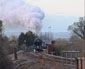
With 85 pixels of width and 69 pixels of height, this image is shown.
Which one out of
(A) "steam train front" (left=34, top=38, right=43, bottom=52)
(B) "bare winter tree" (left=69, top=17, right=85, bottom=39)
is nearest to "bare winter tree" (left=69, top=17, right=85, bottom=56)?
(B) "bare winter tree" (left=69, top=17, right=85, bottom=39)

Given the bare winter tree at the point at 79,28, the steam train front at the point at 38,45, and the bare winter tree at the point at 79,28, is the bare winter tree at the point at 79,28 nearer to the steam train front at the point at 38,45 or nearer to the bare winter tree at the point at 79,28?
the bare winter tree at the point at 79,28

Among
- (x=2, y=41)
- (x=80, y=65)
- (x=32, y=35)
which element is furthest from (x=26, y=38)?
(x=80, y=65)

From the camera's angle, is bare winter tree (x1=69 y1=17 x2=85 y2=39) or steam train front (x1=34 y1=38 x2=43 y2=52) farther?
bare winter tree (x1=69 y1=17 x2=85 y2=39)

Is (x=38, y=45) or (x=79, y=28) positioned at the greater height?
(x=79, y=28)

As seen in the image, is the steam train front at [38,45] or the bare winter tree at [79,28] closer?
the steam train front at [38,45]

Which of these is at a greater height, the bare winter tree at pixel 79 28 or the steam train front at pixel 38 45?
the bare winter tree at pixel 79 28

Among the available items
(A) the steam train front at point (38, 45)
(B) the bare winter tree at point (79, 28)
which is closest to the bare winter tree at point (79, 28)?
(B) the bare winter tree at point (79, 28)

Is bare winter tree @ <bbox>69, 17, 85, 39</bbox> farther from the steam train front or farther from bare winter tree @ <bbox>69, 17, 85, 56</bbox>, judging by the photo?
the steam train front

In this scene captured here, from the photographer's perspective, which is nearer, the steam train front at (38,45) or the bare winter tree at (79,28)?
the steam train front at (38,45)

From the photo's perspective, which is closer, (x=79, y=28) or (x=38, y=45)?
(x=38, y=45)

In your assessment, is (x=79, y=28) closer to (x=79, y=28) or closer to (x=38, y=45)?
(x=79, y=28)

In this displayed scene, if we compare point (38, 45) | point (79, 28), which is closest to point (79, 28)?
point (79, 28)

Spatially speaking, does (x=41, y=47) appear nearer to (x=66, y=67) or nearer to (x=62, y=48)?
(x=62, y=48)

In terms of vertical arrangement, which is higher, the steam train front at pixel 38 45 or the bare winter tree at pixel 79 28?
the bare winter tree at pixel 79 28
